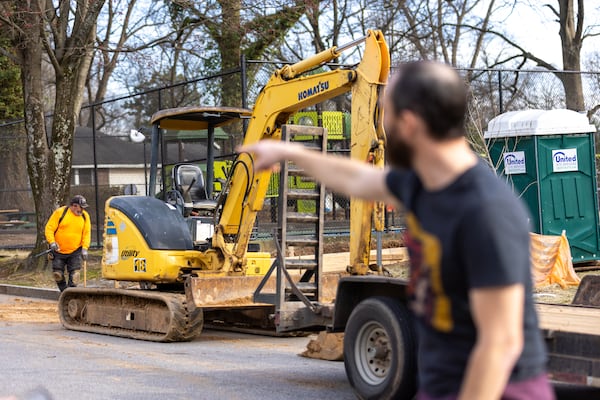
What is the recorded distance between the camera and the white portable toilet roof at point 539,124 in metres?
16.4

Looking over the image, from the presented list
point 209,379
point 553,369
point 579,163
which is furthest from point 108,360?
point 579,163

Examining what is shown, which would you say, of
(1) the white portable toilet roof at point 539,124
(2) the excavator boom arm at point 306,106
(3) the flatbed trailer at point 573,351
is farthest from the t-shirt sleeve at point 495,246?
(1) the white portable toilet roof at point 539,124

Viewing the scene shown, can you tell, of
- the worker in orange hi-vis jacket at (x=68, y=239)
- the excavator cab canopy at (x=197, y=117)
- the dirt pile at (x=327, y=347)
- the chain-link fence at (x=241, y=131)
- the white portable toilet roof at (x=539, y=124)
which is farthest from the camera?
the chain-link fence at (x=241, y=131)

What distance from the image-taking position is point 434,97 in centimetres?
269

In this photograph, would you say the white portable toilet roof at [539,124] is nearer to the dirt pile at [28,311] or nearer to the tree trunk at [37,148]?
the dirt pile at [28,311]

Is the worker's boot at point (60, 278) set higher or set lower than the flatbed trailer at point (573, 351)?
higher

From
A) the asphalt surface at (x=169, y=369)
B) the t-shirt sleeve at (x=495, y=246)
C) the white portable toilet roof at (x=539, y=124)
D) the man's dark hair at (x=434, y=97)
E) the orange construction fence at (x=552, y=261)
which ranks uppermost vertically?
the white portable toilet roof at (x=539, y=124)

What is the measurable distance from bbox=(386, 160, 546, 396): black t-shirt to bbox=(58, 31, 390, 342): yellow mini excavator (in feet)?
23.3

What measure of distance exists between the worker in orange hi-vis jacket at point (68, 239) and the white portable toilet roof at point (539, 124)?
23.0ft

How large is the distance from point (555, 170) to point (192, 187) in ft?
21.6

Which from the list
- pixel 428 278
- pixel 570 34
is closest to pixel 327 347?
pixel 428 278

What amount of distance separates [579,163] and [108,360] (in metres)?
9.62

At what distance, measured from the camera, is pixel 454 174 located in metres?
2.78

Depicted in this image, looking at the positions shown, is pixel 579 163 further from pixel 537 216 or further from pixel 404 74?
pixel 404 74
